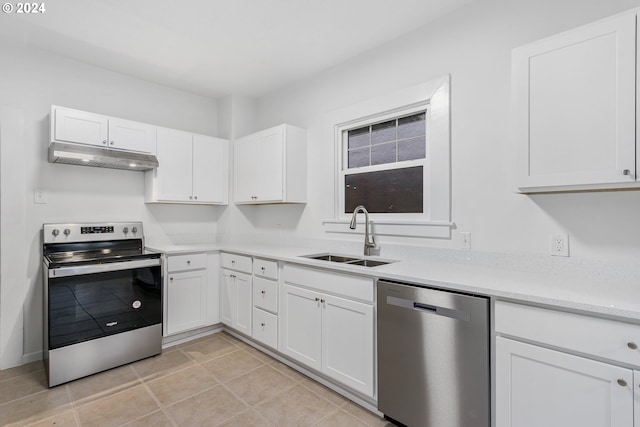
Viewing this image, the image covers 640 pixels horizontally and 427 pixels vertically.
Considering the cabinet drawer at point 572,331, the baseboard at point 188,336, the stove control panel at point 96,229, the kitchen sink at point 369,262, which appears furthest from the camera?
the baseboard at point 188,336

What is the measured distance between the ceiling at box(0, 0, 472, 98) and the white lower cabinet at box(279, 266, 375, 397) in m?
1.87

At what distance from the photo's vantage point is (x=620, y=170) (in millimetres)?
1358

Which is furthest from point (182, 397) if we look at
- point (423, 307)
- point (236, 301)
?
point (423, 307)

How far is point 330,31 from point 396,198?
142 centimetres

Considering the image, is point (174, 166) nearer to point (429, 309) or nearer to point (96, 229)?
point (96, 229)

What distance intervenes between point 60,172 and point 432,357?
3.39 metres

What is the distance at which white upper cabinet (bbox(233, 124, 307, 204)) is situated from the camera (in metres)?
3.11

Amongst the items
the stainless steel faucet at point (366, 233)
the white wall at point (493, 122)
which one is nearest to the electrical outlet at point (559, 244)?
the white wall at point (493, 122)

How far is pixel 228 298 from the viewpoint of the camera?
3.18m

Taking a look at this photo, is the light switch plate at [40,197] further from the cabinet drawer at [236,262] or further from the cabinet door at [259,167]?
the cabinet door at [259,167]

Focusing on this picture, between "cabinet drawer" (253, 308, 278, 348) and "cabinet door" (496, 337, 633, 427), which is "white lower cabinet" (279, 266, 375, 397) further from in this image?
"cabinet door" (496, 337, 633, 427)

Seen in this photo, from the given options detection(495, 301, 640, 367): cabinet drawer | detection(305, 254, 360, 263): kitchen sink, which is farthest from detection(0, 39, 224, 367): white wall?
detection(495, 301, 640, 367): cabinet drawer

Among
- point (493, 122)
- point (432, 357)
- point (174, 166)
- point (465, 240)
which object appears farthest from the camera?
point (174, 166)

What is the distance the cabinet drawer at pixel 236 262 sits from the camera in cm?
293
